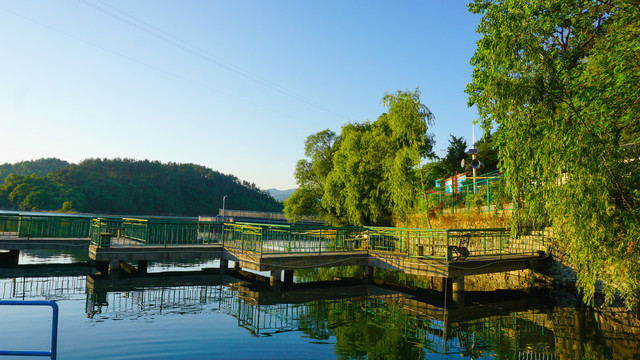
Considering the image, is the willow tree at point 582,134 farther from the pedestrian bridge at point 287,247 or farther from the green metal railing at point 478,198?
the green metal railing at point 478,198

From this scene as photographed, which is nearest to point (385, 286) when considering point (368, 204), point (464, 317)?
point (464, 317)

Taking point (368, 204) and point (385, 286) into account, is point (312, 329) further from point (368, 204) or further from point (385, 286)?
point (368, 204)

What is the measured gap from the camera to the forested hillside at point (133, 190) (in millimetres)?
97875

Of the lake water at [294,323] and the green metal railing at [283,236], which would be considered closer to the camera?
the lake water at [294,323]

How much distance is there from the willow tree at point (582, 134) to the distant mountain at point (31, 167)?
547ft

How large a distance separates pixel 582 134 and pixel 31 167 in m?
178

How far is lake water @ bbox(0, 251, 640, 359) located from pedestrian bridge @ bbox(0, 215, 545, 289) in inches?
46.1

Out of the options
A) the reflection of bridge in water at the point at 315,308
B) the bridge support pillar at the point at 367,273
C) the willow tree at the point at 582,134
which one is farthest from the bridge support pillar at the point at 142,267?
the willow tree at the point at 582,134

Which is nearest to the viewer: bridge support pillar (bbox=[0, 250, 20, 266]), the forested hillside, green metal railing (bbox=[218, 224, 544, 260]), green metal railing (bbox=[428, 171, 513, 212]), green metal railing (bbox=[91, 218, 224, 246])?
green metal railing (bbox=[218, 224, 544, 260])

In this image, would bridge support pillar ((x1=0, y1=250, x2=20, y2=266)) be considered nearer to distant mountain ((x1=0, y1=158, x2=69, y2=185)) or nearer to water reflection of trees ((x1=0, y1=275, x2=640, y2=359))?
water reflection of trees ((x1=0, y1=275, x2=640, y2=359))

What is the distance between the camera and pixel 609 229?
936 cm

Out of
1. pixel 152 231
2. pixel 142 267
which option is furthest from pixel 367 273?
pixel 152 231

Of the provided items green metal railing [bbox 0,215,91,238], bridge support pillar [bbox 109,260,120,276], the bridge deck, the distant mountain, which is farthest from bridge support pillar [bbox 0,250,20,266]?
the distant mountain

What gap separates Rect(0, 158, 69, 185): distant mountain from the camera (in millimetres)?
141625
